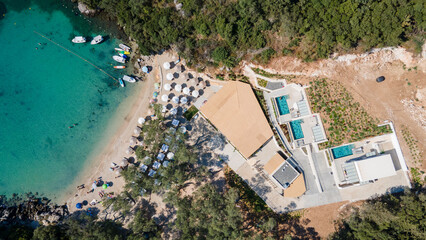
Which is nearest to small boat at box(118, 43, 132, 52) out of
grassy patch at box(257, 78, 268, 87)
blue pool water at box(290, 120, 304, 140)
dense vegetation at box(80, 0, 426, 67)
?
dense vegetation at box(80, 0, 426, 67)

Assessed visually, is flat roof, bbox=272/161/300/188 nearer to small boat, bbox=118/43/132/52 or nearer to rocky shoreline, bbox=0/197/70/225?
small boat, bbox=118/43/132/52

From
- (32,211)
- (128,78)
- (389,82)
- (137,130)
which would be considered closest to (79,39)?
(128,78)

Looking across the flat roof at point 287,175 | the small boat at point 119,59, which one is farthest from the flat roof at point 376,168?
the small boat at point 119,59

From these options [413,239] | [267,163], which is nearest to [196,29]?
[267,163]

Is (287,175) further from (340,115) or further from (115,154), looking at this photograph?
(115,154)

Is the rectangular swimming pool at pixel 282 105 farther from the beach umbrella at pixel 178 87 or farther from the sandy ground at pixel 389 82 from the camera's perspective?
the beach umbrella at pixel 178 87
